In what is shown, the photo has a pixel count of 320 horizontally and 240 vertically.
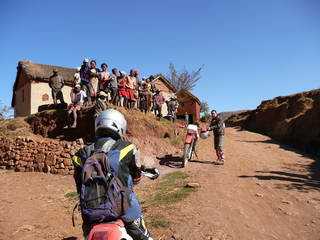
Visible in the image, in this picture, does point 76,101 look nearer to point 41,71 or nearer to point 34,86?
point 34,86

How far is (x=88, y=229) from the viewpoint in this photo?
3736 mm

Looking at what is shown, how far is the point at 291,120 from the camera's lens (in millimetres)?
28031

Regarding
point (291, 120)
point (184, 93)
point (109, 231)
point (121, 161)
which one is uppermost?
point (184, 93)

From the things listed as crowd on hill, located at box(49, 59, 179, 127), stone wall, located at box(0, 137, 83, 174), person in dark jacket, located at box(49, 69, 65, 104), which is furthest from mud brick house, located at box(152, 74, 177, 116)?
stone wall, located at box(0, 137, 83, 174)

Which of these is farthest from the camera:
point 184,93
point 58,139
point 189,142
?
point 184,93

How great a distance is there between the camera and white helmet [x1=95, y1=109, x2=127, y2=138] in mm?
4168

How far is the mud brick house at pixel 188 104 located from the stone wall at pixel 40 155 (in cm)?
2790

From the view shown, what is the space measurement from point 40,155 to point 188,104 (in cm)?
3099

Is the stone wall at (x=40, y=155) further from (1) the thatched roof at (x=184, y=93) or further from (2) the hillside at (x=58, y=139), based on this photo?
(1) the thatched roof at (x=184, y=93)

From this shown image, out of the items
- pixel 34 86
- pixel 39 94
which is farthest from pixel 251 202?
pixel 34 86

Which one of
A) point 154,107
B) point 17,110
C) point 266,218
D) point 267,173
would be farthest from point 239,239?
point 17,110

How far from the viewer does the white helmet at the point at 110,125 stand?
4168 mm

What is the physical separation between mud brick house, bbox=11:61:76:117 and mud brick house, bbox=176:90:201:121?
1061 cm

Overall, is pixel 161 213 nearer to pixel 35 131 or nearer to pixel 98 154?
pixel 98 154
